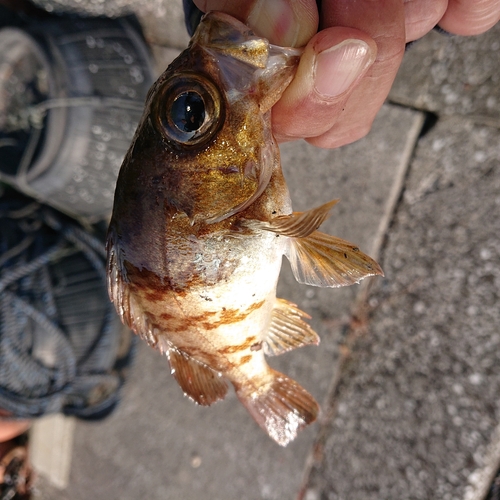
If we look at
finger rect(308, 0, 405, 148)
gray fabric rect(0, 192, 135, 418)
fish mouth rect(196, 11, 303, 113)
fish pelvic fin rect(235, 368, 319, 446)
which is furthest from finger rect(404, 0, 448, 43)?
gray fabric rect(0, 192, 135, 418)

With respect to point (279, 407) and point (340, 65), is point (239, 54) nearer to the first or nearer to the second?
point (340, 65)

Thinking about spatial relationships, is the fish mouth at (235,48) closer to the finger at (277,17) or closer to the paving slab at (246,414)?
the finger at (277,17)

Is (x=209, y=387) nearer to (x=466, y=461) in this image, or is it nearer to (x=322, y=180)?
(x=322, y=180)

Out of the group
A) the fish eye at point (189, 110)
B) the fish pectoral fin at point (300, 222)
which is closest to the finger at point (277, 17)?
the fish eye at point (189, 110)

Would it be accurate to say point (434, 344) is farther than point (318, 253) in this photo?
Yes

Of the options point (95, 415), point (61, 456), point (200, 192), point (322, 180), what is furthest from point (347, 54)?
point (61, 456)

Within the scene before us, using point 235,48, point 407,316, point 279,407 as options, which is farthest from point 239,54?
point 407,316
